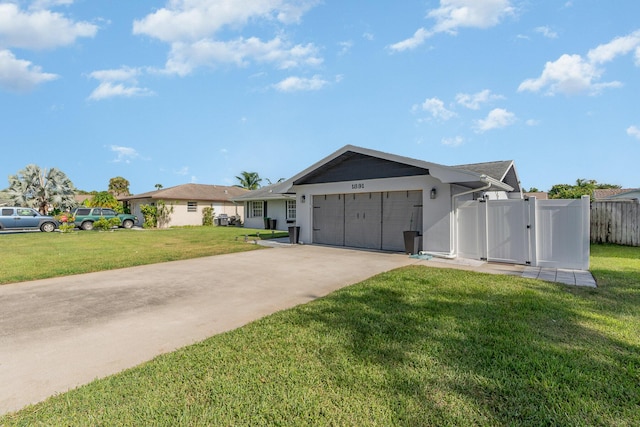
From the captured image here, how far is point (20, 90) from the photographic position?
577 inches

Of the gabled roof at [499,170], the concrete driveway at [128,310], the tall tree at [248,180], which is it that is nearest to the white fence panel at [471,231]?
the gabled roof at [499,170]

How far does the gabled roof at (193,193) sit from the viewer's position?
86.2 ft

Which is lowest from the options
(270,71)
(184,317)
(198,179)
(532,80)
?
(184,317)

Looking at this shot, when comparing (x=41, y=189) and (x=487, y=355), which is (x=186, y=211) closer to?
(x=41, y=189)

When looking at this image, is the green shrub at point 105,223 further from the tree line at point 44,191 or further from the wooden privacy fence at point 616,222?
the wooden privacy fence at point 616,222

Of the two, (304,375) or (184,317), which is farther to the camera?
(184,317)

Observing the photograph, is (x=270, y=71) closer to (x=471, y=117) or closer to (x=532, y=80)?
(x=471, y=117)

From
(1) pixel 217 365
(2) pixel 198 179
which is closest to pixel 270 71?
(1) pixel 217 365

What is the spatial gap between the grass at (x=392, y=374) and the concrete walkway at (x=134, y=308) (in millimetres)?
465

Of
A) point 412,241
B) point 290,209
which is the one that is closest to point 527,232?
point 412,241

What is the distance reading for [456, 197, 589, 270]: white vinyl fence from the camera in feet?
24.8

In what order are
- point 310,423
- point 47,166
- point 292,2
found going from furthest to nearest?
point 47,166 < point 292,2 < point 310,423

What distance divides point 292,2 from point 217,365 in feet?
37.9

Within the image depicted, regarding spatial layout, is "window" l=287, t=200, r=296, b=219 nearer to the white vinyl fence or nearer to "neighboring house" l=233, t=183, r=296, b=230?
"neighboring house" l=233, t=183, r=296, b=230
